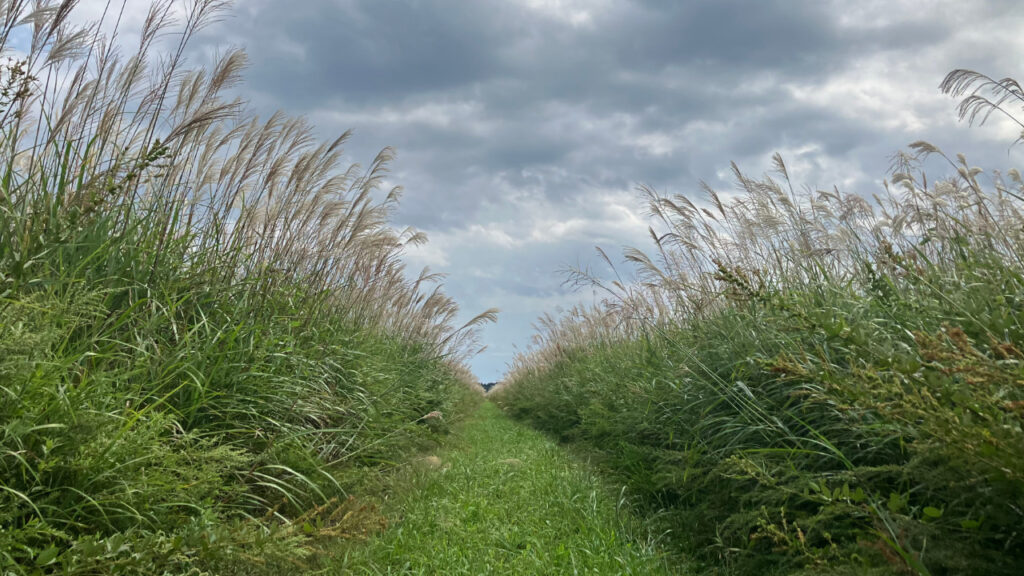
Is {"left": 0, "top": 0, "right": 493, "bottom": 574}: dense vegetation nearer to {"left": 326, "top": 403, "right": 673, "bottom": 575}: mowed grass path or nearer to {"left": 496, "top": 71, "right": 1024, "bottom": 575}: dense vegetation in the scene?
{"left": 326, "top": 403, "right": 673, "bottom": 575}: mowed grass path

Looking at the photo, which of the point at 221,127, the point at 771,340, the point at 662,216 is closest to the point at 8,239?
the point at 221,127

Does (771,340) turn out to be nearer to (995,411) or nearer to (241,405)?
(995,411)

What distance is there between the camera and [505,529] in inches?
136

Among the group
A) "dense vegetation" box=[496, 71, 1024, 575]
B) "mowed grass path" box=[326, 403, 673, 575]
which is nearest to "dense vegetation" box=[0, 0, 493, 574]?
"mowed grass path" box=[326, 403, 673, 575]

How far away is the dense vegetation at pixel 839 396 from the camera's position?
1.82 meters

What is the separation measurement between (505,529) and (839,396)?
1923 mm

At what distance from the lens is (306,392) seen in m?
3.59

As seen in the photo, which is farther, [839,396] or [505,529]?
[505,529]

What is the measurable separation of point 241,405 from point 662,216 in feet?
11.7

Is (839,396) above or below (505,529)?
above

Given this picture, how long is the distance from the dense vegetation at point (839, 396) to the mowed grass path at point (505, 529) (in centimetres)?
39

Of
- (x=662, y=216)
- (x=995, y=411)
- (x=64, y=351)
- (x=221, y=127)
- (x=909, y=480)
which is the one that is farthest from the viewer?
(x=662, y=216)

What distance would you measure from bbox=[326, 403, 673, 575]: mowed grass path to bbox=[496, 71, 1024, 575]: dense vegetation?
0.39 metres

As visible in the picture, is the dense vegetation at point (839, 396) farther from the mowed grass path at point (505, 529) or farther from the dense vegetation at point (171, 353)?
the dense vegetation at point (171, 353)
